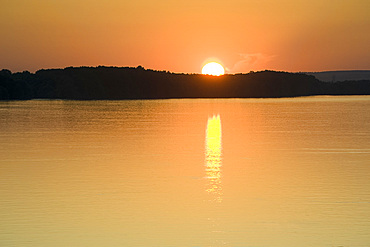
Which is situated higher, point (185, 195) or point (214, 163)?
point (185, 195)

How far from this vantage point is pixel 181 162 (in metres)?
19.9

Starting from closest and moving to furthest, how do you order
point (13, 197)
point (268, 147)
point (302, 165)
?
point (13, 197) < point (302, 165) < point (268, 147)

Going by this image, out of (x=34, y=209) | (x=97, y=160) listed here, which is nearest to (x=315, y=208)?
(x=34, y=209)

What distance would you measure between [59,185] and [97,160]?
536 cm

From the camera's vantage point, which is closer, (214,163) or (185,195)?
(185,195)

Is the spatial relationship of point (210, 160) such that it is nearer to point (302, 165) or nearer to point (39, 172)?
point (302, 165)

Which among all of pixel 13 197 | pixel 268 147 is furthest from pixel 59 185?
pixel 268 147

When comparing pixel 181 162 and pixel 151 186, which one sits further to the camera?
pixel 181 162

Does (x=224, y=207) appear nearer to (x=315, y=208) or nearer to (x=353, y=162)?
(x=315, y=208)

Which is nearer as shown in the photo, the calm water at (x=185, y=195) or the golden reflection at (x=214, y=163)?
the calm water at (x=185, y=195)

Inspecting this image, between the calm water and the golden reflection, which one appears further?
the golden reflection

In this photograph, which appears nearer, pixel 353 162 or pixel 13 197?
pixel 13 197

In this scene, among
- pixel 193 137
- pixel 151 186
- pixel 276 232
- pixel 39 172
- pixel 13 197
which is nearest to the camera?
pixel 276 232

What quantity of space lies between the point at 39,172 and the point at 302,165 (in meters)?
8.60
